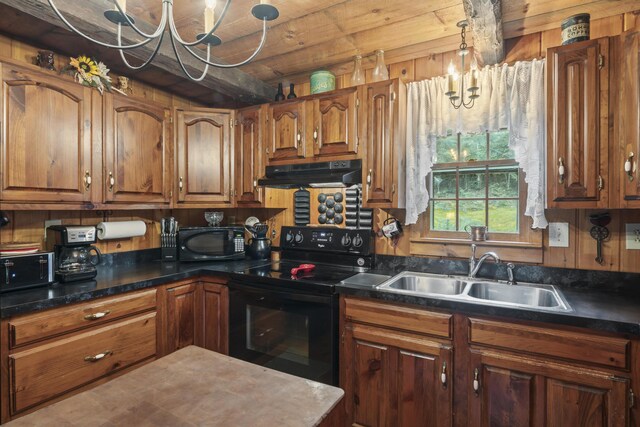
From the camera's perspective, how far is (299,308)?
6.79ft

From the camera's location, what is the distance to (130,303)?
204 centimetres

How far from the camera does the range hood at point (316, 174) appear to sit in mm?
2295

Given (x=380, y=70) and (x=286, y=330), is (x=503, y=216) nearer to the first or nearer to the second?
(x=380, y=70)

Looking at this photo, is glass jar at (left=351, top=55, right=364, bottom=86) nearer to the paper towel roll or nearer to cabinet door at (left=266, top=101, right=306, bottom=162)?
cabinet door at (left=266, top=101, right=306, bottom=162)

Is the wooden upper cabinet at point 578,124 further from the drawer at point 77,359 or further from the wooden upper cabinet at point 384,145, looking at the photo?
the drawer at point 77,359

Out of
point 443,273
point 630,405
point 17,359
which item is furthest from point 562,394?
point 17,359

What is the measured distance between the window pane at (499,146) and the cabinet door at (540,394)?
1225 mm

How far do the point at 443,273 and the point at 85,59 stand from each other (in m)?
2.59

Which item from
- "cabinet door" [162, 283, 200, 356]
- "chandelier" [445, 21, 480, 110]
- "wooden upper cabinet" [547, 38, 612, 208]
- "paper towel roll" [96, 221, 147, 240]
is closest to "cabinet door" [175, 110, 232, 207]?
"paper towel roll" [96, 221, 147, 240]

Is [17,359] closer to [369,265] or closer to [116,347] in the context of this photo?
[116,347]

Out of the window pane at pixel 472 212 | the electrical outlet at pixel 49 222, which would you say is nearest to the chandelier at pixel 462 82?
the window pane at pixel 472 212

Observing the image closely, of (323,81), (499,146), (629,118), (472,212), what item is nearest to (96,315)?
(323,81)

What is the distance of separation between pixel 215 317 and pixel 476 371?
1647 mm

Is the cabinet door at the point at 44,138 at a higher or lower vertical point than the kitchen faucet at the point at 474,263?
higher
